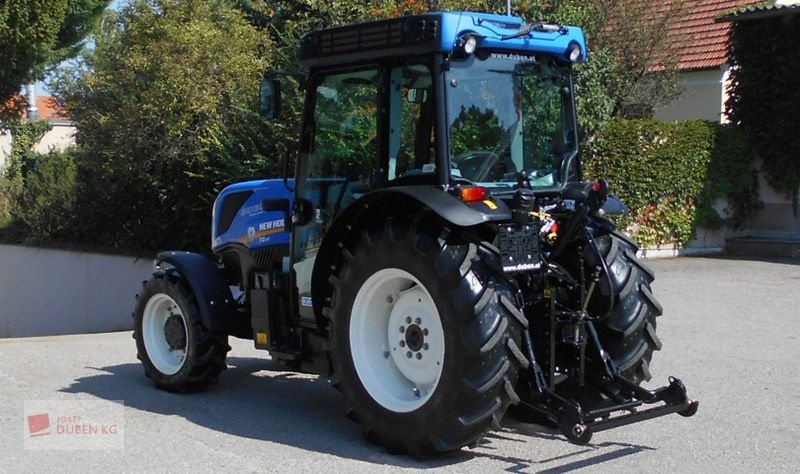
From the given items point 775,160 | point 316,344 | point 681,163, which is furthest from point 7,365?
point 775,160

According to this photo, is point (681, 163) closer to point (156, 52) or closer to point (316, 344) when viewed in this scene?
point (156, 52)

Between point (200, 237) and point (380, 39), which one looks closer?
point (380, 39)

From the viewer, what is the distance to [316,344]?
6.82 metres

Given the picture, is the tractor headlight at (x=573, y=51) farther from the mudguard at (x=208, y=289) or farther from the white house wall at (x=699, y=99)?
the white house wall at (x=699, y=99)

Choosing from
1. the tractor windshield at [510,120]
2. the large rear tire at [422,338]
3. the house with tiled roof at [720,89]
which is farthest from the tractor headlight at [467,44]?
the house with tiled roof at [720,89]

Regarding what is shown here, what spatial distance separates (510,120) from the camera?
6363 millimetres

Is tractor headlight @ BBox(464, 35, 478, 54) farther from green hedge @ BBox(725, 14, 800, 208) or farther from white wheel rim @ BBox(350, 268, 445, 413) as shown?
green hedge @ BBox(725, 14, 800, 208)

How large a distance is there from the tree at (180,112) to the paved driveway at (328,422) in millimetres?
4689

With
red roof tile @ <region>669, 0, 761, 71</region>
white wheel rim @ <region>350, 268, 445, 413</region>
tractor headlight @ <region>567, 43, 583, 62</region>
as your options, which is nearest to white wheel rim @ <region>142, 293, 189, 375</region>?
white wheel rim @ <region>350, 268, 445, 413</region>

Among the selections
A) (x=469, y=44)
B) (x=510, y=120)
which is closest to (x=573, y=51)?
(x=510, y=120)

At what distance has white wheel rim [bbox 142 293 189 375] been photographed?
7.99 metres

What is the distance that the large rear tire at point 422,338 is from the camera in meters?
5.58

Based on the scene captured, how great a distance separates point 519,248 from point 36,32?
1362 centimetres

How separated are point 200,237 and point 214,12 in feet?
11.9
